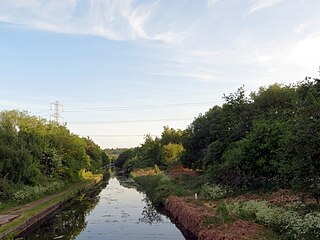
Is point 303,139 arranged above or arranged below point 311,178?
above

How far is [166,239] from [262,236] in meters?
7.44

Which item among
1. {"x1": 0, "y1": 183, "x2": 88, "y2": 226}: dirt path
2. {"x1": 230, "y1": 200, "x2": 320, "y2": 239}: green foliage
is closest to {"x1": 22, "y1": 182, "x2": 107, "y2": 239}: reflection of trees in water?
{"x1": 0, "y1": 183, "x2": 88, "y2": 226}: dirt path

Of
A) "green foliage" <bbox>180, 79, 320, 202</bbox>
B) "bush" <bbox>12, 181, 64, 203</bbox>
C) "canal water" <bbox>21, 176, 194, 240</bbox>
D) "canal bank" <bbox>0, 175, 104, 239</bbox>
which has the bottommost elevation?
"canal water" <bbox>21, 176, 194, 240</bbox>

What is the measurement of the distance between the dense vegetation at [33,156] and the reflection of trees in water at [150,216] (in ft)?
38.3

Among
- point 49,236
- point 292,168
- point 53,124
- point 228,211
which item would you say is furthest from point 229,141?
point 53,124

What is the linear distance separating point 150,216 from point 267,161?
1096 cm

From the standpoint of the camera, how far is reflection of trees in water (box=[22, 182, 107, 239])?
73.5 feet

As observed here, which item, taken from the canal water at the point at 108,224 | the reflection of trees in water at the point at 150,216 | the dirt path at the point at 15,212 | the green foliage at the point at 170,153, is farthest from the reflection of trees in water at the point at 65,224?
the green foliage at the point at 170,153

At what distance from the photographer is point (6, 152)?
102 ft

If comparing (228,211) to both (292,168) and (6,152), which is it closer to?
(292,168)

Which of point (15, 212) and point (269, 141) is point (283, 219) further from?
point (15, 212)

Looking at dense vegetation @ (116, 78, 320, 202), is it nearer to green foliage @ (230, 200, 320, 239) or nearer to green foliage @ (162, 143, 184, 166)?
green foliage @ (230, 200, 320, 239)

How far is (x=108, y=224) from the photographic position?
25766 mm

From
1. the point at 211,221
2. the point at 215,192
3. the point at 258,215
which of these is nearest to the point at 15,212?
the point at 215,192
